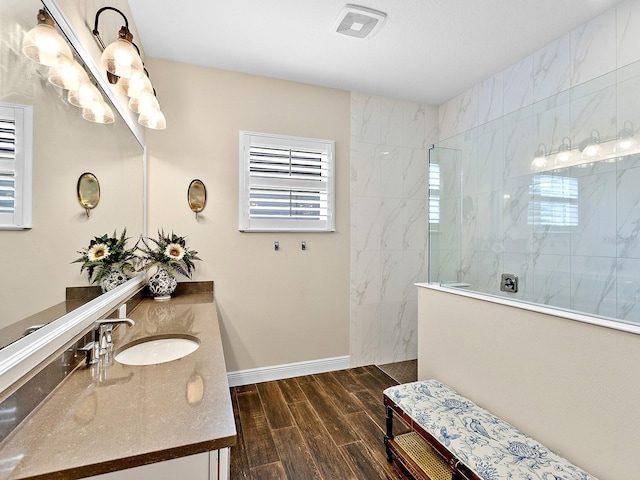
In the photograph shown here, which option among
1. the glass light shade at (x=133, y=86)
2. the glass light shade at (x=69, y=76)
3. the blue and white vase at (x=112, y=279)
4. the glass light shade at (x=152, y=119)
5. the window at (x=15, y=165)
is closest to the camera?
the window at (x=15, y=165)

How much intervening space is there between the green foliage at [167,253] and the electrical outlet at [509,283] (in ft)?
7.47

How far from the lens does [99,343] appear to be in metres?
1.24

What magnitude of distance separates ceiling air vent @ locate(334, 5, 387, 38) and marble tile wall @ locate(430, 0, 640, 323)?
39.6 inches

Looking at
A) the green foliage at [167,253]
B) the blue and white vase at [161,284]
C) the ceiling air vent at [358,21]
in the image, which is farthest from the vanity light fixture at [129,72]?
the ceiling air vent at [358,21]

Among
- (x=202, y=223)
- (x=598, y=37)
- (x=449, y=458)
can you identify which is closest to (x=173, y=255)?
(x=202, y=223)

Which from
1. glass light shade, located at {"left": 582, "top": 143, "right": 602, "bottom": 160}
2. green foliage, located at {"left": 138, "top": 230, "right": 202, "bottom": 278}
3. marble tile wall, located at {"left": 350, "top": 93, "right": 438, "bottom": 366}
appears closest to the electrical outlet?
glass light shade, located at {"left": 582, "top": 143, "right": 602, "bottom": 160}

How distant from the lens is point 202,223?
2.63 metres

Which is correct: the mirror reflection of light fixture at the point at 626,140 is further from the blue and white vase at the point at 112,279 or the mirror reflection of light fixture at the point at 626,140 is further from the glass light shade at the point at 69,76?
the blue and white vase at the point at 112,279

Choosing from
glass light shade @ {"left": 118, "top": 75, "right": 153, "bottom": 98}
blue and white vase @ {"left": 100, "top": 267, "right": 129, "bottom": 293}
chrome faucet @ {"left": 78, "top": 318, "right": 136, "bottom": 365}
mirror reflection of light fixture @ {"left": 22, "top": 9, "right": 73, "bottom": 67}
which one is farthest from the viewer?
glass light shade @ {"left": 118, "top": 75, "right": 153, "bottom": 98}

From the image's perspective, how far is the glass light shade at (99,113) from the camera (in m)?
1.34

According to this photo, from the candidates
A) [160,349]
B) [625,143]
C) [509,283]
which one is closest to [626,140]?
[625,143]

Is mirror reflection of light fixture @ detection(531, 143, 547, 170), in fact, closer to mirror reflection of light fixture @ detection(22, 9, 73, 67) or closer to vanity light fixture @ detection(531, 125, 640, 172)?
vanity light fixture @ detection(531, 125, 640, 172)

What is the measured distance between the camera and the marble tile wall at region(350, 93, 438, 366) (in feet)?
10.2

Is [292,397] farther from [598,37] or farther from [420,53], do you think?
[598,37]
